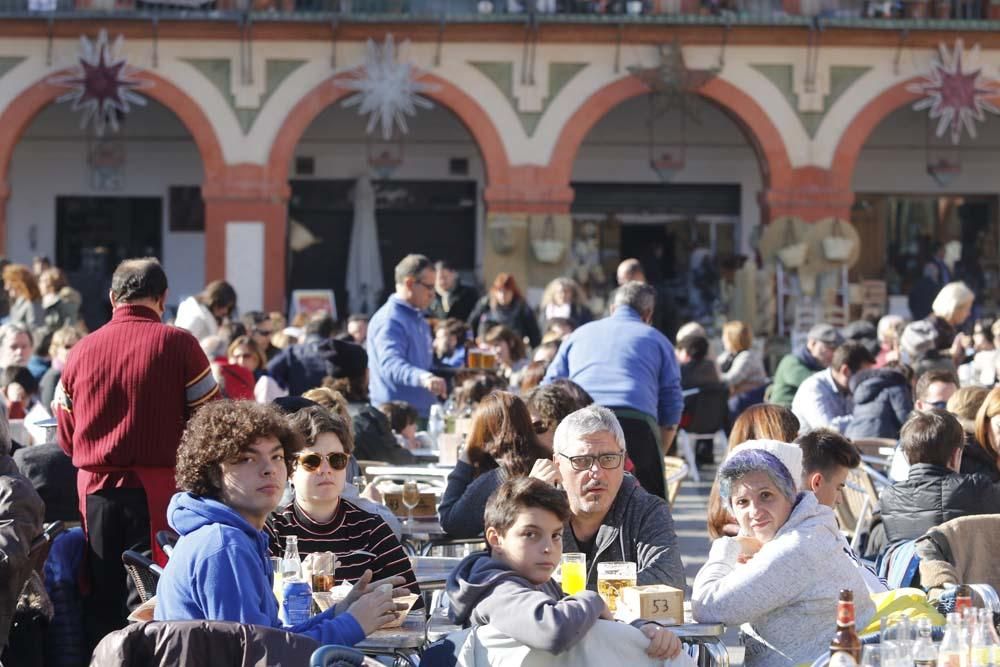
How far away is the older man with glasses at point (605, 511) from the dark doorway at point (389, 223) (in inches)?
742

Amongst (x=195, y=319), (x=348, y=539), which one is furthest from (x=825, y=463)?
(x=195, y=319)

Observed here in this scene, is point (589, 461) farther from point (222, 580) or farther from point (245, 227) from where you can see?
point (245, 227)

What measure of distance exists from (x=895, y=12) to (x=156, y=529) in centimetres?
1736

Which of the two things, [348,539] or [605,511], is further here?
[348,539]

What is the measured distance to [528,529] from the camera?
4809 mm

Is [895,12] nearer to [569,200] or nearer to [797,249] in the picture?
[797,249]

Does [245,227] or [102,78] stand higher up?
[102,78]

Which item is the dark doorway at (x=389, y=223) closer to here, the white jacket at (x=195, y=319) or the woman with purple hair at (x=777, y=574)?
the white jacket at (x=195, y=319)

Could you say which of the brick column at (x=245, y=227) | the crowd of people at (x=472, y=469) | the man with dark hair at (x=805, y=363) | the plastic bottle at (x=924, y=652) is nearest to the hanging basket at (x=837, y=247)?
the brick column at (x=245, y=227)

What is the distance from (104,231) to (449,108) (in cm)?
601

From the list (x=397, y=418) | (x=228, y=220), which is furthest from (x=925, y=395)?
(x=228, y=220)

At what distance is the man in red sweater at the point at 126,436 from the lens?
6.79 meters

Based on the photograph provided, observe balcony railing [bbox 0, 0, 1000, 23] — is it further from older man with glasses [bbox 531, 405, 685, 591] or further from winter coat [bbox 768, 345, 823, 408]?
older man with glasses [bbox 531, 405, 685, 591]

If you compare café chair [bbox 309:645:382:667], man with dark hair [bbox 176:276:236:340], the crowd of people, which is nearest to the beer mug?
the crowd of people
